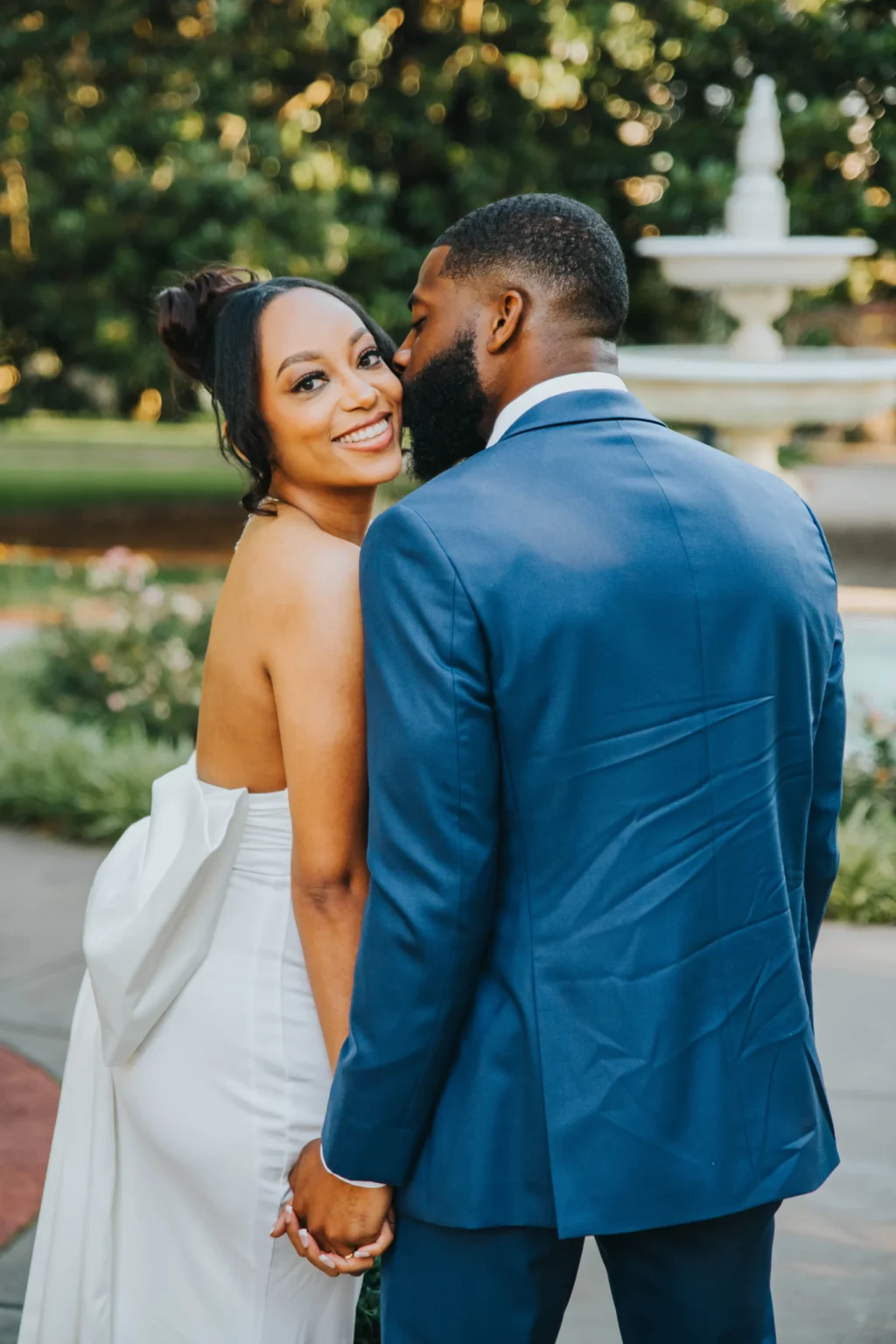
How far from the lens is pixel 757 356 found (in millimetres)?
10008

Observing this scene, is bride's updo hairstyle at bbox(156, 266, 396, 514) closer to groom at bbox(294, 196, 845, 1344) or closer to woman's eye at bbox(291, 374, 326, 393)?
woman's eye at bbox(291, 374, 326, 393)

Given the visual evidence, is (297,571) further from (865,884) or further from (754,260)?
(754,260)

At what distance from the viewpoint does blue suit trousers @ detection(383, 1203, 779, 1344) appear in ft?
6.70

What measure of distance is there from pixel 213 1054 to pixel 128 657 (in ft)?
20.8

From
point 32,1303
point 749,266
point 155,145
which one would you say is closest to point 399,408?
point 32,1303

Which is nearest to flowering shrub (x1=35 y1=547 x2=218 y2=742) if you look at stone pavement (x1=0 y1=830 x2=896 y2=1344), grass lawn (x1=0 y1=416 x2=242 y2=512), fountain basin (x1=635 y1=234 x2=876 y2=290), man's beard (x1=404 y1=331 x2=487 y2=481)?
stone pavement (x1=0 y1=830 x2=896 y2=1344)


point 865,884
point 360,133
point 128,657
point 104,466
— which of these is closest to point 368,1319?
point 865,884

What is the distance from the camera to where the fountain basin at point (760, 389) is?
8.48m

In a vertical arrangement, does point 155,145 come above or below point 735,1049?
above

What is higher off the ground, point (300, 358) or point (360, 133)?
point (360, 133)

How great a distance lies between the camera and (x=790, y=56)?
14211mm

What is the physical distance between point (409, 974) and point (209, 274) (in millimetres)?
1388

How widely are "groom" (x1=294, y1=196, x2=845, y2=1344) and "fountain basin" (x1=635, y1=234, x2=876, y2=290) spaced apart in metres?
7.21

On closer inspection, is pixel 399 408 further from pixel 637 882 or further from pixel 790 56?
pixel 790 56
